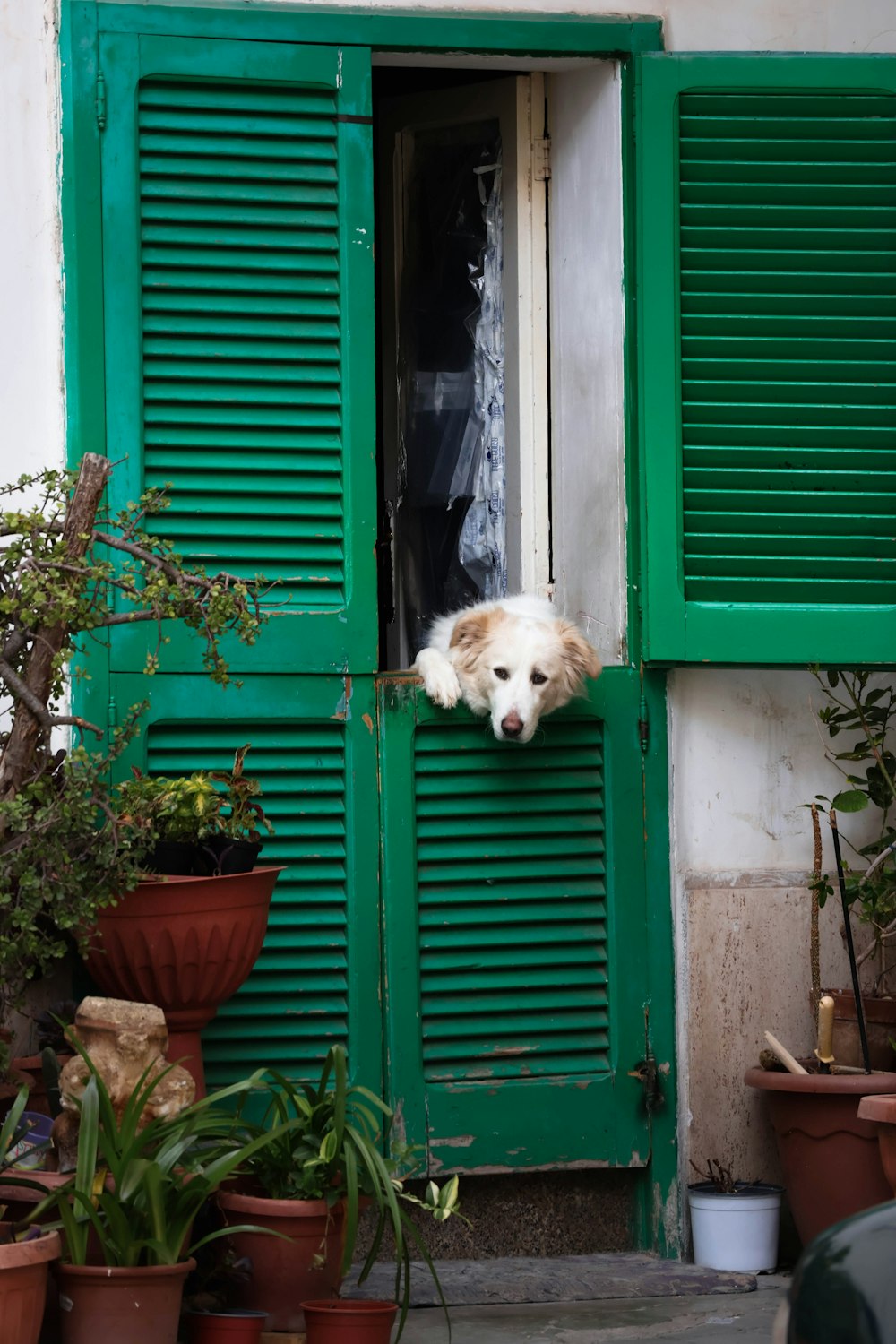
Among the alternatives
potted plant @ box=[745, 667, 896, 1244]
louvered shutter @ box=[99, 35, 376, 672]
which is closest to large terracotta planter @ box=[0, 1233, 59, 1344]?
louvered shutter @ box=[99, 35, 376, 672]

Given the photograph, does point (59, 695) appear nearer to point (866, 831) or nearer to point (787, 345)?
point (787, 345)

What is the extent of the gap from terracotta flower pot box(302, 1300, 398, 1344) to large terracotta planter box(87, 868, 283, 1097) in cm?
66

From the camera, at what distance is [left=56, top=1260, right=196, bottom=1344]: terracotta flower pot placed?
2855 millimetres

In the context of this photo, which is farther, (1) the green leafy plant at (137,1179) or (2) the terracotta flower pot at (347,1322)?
(2) the terracotta flower pot at (347,1322)

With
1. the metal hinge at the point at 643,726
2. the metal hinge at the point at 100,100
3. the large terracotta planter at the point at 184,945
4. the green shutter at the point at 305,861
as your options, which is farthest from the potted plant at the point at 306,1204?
the metal hinge at the point at 100,100

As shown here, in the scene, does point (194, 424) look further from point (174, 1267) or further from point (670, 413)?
point (174, 1267)

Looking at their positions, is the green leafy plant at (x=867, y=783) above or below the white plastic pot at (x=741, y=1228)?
A: above

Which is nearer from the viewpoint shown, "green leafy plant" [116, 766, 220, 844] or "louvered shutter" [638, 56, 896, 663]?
"green leafy plant" [116, 766, 220, 844]

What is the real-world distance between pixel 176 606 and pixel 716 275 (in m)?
1.73

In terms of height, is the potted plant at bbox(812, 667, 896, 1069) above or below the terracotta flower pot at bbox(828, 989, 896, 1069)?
above

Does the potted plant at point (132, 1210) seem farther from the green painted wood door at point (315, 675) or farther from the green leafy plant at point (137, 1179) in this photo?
the green painted wood door at point (315, 675)

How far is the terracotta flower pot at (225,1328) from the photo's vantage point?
3.05m

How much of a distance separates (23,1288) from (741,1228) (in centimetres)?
201

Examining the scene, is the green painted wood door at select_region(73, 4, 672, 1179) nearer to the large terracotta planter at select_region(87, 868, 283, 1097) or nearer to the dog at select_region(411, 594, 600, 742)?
the dog at select_region(411, 594, 600, 742)
